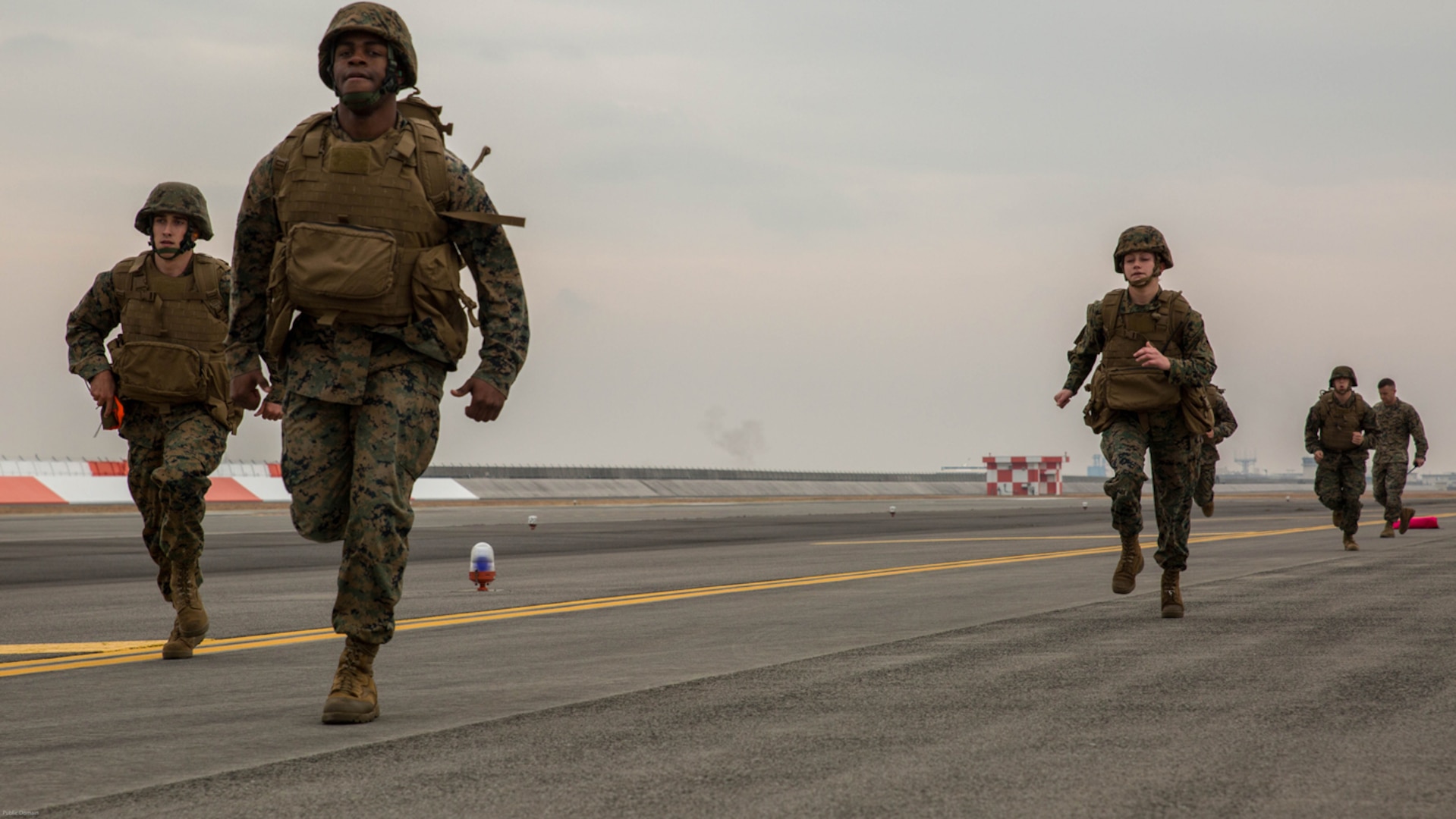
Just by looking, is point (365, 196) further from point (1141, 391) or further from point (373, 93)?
point (1141, 391)

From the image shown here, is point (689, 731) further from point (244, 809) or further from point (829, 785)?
point (244, 809)

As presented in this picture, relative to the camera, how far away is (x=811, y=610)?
30.2ft

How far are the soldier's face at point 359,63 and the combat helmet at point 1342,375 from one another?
51.1ft

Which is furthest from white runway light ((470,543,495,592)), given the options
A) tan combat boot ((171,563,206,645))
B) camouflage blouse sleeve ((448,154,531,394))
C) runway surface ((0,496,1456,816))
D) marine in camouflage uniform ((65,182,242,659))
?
camouflage blouse sleeve ((448,154,531,394))

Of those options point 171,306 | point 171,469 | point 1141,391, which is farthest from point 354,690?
point 1141,391

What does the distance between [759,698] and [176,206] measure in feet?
13.3

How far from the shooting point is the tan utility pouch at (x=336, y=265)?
513cm

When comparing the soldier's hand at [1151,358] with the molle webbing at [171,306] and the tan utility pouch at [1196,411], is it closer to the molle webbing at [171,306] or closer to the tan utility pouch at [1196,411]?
the tan utility pouch at [1196,411]

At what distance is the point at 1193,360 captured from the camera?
354 inches

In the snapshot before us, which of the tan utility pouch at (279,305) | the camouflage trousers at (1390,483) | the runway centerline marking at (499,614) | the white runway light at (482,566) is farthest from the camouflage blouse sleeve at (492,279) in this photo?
the camouflage trousers at (1390,483)

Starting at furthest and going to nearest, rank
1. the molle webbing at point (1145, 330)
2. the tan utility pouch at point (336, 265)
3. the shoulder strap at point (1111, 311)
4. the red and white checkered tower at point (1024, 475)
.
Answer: the red and white checkered tower at point (1024, 475) → the shoulder strap at point (1111, 311) → the molle webbing at point (1145, 330) → the tan utility pouch at point (336, 265)

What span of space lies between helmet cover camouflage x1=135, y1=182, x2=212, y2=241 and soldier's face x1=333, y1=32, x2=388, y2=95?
97.2 inches

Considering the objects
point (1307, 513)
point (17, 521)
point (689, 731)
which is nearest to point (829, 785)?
point (689, 731)

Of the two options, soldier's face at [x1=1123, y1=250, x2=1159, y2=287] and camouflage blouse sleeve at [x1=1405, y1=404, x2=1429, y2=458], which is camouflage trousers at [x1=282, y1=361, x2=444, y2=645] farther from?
camouflage blouse sleeve at [x1=1405, y1=404, x2=1429, y2=458]
